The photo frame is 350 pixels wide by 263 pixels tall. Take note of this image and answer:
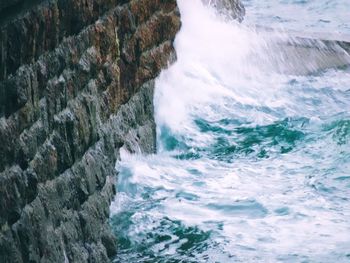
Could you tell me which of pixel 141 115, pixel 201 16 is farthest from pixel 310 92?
pixel 141 115

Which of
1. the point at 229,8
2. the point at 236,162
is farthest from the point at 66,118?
the point at 229,8

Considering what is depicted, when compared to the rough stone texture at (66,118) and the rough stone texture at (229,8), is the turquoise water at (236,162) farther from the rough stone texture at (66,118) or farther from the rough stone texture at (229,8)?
the rough stone texture at (66,118)

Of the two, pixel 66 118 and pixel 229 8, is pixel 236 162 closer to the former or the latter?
pixel 66 118

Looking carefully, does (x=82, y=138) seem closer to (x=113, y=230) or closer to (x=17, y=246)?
(x=113, y=230)

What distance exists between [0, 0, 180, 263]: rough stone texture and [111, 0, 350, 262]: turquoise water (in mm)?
376

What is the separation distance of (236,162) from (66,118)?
2.54 meters

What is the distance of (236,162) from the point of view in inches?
315

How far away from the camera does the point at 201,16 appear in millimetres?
10664

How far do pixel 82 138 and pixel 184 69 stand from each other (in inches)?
131

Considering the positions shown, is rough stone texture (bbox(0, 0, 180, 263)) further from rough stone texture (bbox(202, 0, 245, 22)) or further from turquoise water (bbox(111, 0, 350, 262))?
rough stone texture (bbox(202, 0, 245, 22))

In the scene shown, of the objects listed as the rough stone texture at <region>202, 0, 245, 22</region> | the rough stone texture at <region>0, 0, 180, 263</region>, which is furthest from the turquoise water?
the rough stone texture at <region>0, 0, 180, 263</region>

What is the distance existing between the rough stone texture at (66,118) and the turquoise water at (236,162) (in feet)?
1.23

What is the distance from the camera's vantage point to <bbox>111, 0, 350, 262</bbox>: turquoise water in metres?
6.45

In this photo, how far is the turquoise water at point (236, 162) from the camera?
645 cm
